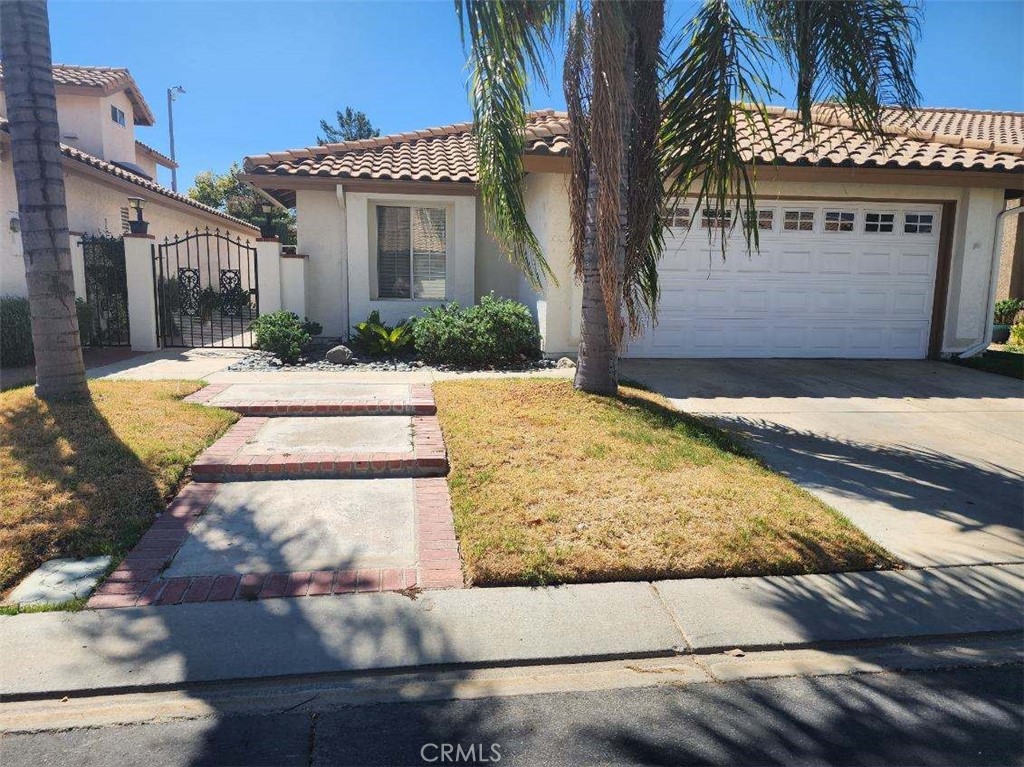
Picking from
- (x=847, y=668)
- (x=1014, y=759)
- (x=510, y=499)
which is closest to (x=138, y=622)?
(x=510, y=499)

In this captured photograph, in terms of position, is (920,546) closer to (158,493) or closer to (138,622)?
(138,622)

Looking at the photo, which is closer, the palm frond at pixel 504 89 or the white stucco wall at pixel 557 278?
the palm frond at pixel 504 89

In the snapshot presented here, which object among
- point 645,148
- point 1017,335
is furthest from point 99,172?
point 1017,335

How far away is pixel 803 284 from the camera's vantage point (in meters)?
11.4

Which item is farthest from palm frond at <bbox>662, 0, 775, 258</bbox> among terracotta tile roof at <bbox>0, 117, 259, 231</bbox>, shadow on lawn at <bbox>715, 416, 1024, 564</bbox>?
terracotta tile roof at <bbox>0, 117, 259, 231</bbox>

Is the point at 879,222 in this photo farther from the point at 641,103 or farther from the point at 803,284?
the point at 641,103

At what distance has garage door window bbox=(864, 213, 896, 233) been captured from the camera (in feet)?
37.4

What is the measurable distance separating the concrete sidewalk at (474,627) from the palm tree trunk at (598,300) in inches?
→ 142

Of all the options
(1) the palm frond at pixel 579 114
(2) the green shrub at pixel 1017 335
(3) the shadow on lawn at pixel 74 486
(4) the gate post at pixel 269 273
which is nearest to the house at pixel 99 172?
(4) the gate post at pixel 269 273

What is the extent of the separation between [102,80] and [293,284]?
10904mm

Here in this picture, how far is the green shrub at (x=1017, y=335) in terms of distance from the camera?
581 inches

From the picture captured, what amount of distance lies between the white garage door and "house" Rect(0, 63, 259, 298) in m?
10.3

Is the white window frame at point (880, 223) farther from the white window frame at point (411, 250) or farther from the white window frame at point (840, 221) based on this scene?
the white window frame at point (411, 250)

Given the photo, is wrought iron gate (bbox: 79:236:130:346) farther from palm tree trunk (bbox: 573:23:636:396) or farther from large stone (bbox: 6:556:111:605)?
large stone (bbox: 6:556:111:605)
